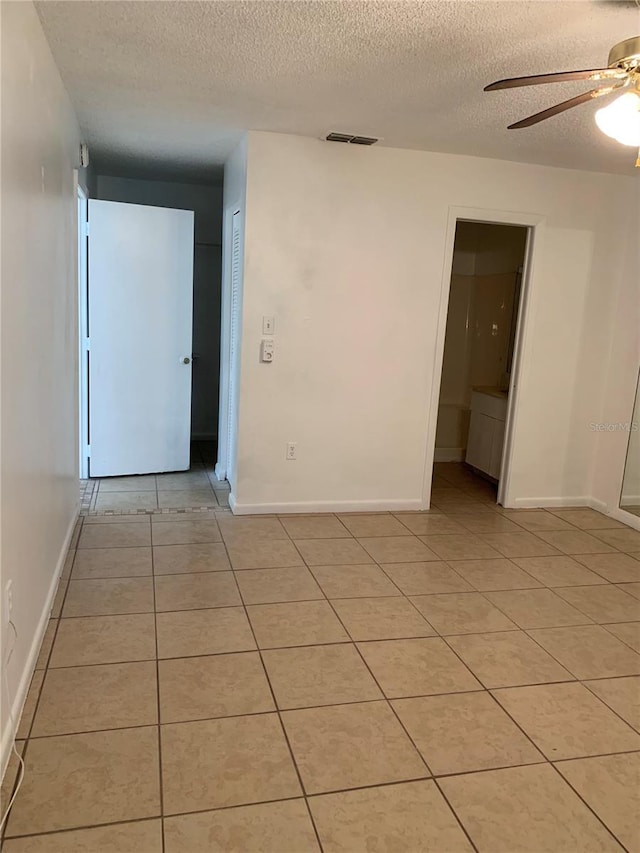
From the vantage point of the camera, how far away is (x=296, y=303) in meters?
4.02

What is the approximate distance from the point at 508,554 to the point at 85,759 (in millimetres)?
2653

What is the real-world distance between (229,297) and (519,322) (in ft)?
7.02

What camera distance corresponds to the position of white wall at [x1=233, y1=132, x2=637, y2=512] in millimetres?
3947

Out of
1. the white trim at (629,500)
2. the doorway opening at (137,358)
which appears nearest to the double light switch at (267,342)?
the doorway opening at (137,358)

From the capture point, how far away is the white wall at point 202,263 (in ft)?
18.7

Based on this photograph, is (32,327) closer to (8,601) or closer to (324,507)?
(8,601)

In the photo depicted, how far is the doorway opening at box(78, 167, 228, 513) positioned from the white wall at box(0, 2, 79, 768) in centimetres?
123

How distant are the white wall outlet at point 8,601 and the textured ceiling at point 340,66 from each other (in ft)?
6.69

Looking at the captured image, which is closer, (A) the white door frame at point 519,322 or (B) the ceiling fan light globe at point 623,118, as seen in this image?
(B) the ceiling fan light globe at point 623,118

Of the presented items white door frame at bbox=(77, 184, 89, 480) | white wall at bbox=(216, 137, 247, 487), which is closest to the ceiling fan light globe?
white wall at bbox=(216, 137, 247, 487)

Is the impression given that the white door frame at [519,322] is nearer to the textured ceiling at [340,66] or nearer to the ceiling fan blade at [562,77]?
the textured ceiling at [340,66]

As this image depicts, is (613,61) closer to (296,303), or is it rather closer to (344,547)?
(296,303)

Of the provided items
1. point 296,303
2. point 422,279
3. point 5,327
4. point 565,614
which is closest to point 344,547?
point 565,614

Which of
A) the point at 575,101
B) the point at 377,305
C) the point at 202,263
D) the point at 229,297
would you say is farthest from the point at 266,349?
the point at 202,263
